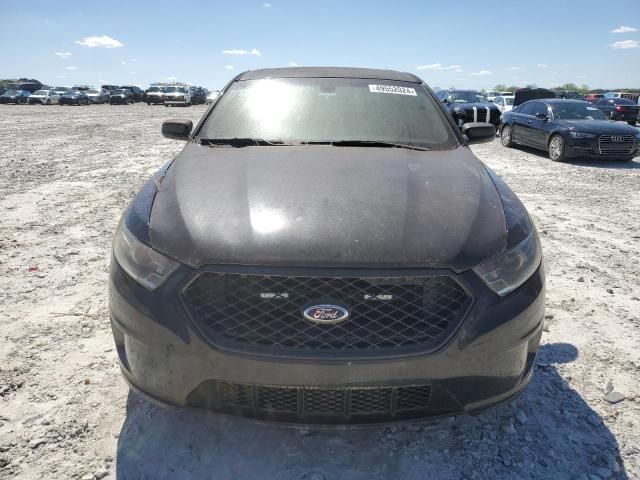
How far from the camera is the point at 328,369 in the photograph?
1650 mm

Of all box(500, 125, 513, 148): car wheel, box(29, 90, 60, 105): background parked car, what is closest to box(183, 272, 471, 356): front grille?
box(500, 125, 513, 148): car wheel

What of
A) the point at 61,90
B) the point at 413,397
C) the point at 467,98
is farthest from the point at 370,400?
the point at 61,90

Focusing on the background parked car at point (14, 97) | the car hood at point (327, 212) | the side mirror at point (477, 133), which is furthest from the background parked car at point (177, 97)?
the car hood at point (327, 212)

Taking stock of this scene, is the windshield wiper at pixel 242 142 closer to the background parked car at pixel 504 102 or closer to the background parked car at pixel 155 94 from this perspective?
the background parked car at pixel 504 102

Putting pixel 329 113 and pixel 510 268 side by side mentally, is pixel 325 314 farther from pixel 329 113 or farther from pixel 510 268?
pixel 329 113

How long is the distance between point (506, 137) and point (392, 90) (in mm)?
11442

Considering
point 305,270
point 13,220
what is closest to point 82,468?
point 305,270

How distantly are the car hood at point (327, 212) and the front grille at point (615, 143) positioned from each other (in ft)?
31.3

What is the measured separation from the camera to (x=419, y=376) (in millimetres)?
1690

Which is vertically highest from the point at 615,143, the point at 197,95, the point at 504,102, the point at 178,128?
the point at 197,95

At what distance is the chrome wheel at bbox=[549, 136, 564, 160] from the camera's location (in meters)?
10.7

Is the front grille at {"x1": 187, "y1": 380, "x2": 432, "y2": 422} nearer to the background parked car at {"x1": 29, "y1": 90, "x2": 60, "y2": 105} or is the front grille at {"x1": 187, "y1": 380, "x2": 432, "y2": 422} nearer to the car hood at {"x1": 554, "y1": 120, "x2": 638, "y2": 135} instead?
the car hood at {"x1": 554, "y1": 120, "x2": 638, "y2": 135}

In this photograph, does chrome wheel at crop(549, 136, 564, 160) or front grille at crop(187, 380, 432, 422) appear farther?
chrome wheel at crop(549, 136, 564, 160)

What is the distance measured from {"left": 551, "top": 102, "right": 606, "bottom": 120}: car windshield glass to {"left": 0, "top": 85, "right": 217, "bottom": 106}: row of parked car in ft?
114
